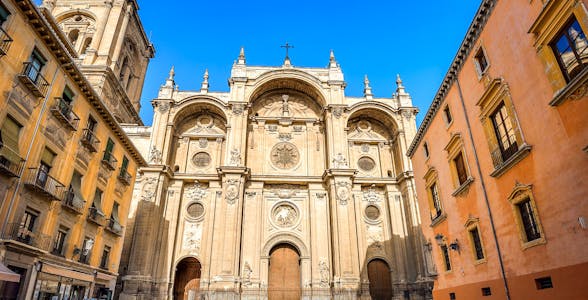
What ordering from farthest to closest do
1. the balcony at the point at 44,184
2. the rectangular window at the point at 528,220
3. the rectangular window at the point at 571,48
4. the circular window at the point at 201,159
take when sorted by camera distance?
the circular window at the point at 201,159, the balcony at the point at 44,184, the rectangular window at the point at 528,220, the rectangular window at the point at 571,48

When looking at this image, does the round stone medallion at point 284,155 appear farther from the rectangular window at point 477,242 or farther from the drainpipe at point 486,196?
the rectangular window at point 477,242

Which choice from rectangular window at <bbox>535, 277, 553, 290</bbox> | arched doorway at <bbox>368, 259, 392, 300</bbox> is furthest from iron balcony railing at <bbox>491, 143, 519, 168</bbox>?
arched doorway at <bbox>368, 259, 392, 300</bbox>

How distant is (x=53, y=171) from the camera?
13.6 metres

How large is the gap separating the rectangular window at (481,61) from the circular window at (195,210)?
21.1m

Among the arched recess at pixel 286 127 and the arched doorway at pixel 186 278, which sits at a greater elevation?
the arched recess at pixel 286 127

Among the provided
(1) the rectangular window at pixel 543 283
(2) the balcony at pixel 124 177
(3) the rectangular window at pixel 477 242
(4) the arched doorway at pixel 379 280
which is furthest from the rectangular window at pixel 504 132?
(2) the balcony at pixel 124 177

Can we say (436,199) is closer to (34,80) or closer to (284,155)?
(284,155)

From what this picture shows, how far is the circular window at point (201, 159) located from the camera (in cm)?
2844

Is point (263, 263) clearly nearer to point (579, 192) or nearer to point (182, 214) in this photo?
point (182, 214)

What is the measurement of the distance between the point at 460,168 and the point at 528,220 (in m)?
4.56

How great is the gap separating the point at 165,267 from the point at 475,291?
19.7m

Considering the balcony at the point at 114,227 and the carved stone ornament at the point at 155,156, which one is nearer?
the balcony at the point at 114,227

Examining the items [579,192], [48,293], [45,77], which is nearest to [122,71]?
[45,77]

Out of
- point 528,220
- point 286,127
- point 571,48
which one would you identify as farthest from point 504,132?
point 286,127
